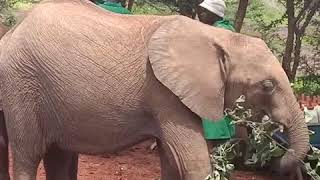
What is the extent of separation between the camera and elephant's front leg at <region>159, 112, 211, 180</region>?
4094 millimetres

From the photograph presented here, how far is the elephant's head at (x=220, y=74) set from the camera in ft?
13.4

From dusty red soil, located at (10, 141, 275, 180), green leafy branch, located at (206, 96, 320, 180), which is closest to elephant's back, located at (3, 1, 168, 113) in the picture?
green leafy branch, located at (206, 96, 320, 180)

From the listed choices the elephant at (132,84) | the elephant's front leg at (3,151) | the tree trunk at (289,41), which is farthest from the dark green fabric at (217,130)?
the tree trunk at (289,41)

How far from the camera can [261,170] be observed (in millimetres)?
7230

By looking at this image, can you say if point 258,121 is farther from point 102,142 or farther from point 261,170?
point 261,170

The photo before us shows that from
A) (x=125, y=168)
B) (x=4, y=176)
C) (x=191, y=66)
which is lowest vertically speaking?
(x=125, y=168)

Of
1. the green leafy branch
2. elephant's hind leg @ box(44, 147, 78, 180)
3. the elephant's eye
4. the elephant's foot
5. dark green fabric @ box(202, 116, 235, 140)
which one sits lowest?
the elephant's foot

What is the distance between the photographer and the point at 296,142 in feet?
13.4

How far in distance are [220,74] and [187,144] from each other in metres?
0.43

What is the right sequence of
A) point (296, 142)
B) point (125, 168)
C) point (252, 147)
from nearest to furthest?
point (296, 142), point (252, 147), point (125, 168)

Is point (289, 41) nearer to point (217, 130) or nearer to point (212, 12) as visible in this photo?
point (217, 130)

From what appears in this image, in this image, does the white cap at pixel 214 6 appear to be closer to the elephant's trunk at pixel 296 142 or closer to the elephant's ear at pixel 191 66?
the elephant's ear at pixel 191 66

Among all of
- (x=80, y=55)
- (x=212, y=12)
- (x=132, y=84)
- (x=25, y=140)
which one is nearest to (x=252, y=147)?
(x=132, y=84)

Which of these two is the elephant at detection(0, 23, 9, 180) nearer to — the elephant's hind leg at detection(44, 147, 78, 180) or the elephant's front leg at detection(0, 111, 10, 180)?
Result: the elephant's front leg at detection(0, 111, 10, 180)
